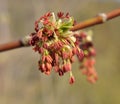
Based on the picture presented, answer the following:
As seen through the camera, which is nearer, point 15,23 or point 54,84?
point 54,84

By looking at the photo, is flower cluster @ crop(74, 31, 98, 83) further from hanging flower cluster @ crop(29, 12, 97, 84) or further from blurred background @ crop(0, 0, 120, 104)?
blurred background @ crop(0, 0, 120, 104)

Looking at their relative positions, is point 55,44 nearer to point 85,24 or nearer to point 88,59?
point 85,24

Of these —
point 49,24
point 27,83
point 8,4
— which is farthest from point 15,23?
point 49,24

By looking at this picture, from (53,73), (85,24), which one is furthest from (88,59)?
(53,73)

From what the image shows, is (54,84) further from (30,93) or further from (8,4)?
(8,4)

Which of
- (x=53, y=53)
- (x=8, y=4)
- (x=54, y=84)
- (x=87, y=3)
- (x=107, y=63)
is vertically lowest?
(x=53, y=53)

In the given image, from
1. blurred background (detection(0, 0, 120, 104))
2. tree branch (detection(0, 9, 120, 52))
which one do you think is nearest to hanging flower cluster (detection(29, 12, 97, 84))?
tree branch (detection(0, 9, 120, 52))

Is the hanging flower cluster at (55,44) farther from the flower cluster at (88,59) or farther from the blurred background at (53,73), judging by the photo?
the blurred background at (53,73)

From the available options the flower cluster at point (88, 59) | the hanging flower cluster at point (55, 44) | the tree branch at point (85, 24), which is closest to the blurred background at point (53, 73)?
the flower cluster at point (88, 59)
